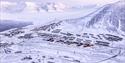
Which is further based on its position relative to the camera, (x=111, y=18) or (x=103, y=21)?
(x=111, y=18)

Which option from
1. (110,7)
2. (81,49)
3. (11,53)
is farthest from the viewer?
(110,7)

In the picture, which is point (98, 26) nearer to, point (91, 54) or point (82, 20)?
point (82, 20)

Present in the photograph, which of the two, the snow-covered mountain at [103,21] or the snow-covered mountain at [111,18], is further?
the snow-covered mountain at [111,18]

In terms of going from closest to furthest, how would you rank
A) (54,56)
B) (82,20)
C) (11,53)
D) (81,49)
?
(54,56) → (11,53) → (81,49) → (82,20)

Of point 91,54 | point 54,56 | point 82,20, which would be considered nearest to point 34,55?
point 54,56

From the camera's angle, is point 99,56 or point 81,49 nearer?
point 99,56

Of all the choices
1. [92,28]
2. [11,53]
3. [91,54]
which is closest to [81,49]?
[91,54]

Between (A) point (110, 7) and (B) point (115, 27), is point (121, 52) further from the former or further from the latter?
(A) point (110, 7)

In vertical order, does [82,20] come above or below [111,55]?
above

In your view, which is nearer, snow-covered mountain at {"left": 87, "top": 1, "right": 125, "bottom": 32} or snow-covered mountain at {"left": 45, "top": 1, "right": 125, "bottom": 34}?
snow-covered mountain at {"left": 45, "top": 1, "right": 125, "bottom": 34}

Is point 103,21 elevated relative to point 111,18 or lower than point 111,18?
lower
